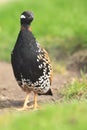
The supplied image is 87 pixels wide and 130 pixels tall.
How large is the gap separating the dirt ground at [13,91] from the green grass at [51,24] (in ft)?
3.90

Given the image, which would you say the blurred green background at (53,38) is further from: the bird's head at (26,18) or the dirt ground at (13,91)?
the bird's head at (26,18)

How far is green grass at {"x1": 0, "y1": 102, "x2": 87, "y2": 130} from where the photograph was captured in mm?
7582

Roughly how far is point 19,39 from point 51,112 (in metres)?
2.40

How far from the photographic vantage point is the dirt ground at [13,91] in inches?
429

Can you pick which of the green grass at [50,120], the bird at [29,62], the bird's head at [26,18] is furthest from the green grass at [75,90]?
the green grass at [50,120]

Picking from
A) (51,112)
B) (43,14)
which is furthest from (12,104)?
(43,14)

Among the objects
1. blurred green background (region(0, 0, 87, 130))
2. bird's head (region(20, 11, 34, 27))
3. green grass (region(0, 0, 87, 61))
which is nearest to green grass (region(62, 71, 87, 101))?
blurred green background (region(0, 0, 87, 130))

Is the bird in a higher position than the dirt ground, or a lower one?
higher

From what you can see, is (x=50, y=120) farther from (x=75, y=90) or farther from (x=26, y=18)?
(x=75, y=90)

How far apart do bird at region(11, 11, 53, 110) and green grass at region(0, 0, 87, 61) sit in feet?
15.9

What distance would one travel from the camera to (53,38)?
1708 cm

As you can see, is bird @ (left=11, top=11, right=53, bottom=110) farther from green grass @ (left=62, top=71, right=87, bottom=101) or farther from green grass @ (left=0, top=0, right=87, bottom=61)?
green grass @ (left=0, top=0, right=87, bottom=61)

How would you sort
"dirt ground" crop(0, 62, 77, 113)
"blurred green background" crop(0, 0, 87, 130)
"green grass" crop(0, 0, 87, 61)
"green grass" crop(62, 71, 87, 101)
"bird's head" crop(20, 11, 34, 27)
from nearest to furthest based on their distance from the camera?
"blurred green background" crop(0, 0, 87, 130) < "bird's head" crop(20, 11, 34, 27) < "dirt ground" crop(0, 62, 77, 113) < "green grass" crop(62, 71, 87, 101) < "green grass" crop(0, 0, 87, 61)

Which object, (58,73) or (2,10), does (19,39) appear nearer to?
(58,73)
